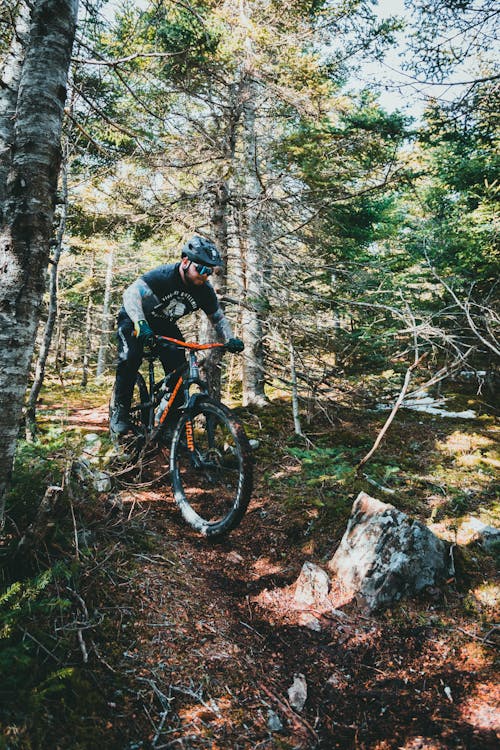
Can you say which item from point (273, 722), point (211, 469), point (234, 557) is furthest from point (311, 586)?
point (211, 469)

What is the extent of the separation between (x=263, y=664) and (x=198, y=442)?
220 cm

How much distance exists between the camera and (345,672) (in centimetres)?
259

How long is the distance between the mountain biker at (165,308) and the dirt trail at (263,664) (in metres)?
1.88

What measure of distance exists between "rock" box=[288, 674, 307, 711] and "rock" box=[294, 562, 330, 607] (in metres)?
0.70

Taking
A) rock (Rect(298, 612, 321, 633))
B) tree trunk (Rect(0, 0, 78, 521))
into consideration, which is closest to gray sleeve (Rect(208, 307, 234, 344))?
→ tree trunk (Rect(0, 0, 78, 521))

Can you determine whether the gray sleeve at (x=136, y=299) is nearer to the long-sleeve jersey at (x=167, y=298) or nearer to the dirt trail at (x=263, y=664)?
the long-sleeve jersey at (x=167, y=298)

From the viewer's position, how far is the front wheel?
3549mm

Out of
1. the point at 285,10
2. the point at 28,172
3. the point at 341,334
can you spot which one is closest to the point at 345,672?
the point at 28,172

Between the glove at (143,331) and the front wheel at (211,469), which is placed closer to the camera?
the front wheel at (211,469)

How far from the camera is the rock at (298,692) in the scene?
2.32m

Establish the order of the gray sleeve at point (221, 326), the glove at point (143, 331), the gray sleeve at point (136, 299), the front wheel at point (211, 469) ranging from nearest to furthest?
the front wheel at point (211, 469)
the glove at point (143, 331)
the gray sleeve at point (136, 299)
the gray sleeve at point (221, 326)

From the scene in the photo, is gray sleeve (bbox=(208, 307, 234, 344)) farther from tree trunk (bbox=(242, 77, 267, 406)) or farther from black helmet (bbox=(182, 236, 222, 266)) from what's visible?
tree trunk (bbox=(242, 77, 267, 406))

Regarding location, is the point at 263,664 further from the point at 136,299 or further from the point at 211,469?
the point at 136,299

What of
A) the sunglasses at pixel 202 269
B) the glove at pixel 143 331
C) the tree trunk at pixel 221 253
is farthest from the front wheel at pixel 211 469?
the tree trunk at pixel 221 253
